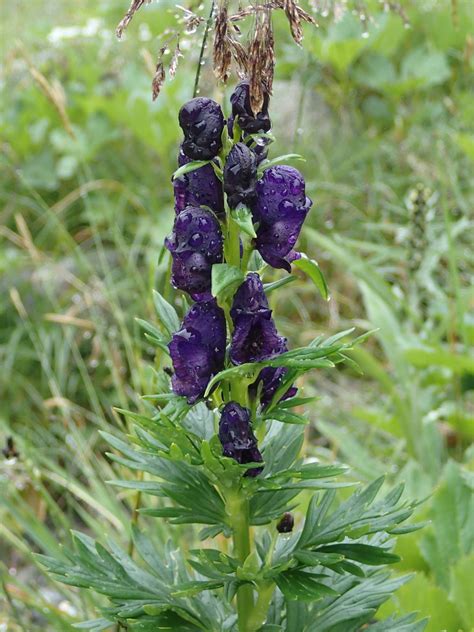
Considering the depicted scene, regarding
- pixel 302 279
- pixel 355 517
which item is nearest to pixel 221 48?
pixel 355 517

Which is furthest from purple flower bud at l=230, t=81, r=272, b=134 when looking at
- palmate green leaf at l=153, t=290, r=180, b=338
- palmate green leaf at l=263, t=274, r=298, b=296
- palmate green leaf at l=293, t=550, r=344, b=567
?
palmate green leaf at l=293, t=550, r=344, b=567

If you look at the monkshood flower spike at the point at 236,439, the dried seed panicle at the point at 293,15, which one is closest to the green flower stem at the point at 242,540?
the monkshood flower spike at the point at 236,439

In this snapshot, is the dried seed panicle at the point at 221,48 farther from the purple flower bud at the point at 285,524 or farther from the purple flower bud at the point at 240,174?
the purple flower bud at the point at 285,524

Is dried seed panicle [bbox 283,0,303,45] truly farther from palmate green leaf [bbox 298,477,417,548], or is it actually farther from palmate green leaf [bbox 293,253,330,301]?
palmate green leaf [bbox 298,477,417,548]

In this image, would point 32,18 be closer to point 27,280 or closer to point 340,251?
point 27,280

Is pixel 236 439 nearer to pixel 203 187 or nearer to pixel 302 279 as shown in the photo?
pixel 203 187

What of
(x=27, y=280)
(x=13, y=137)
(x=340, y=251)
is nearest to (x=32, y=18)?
(x=13, y=137)
